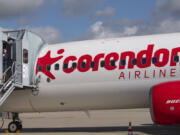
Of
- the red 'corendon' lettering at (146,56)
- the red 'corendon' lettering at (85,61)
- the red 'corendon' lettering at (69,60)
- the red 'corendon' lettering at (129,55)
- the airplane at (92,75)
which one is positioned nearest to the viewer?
the airplane at (92,75)

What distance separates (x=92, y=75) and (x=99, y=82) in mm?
518

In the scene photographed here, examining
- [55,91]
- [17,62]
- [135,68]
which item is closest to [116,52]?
[135,68]

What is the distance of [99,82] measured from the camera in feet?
55.1

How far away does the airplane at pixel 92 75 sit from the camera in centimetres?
1565

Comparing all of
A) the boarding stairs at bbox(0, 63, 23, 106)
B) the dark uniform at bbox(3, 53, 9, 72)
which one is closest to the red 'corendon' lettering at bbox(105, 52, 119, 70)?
the boarding stairs at bbox(0, 63, 23, 106)

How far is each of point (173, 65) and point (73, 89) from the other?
525 cm

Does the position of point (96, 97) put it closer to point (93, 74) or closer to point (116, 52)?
point (93, 74)

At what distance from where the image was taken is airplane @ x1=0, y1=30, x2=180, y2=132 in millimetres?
15648

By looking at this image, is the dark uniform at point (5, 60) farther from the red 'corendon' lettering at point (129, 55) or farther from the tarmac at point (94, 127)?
the red 'corendon' lettering at point (129, 55)

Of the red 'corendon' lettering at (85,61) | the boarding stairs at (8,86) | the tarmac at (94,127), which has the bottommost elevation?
the tarmac at (94,127)

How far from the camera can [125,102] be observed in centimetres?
1684

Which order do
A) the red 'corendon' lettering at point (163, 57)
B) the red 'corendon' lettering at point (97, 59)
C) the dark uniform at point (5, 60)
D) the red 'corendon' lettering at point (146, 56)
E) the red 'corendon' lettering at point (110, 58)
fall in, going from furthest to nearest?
the dark uniform at point (5, 60) < the red 'corendon' lettering at point (97, 59) < the red 'corendon' lettering at point (110, 58) < the red 'corendon' lettering at point (146, 56) < the red 'corendon' lettering at point (163, 57)

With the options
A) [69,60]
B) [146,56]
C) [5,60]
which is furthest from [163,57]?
[5,60]

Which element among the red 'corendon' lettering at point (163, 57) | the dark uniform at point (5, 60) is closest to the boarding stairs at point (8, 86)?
the dark uniform at point (5, 60)
